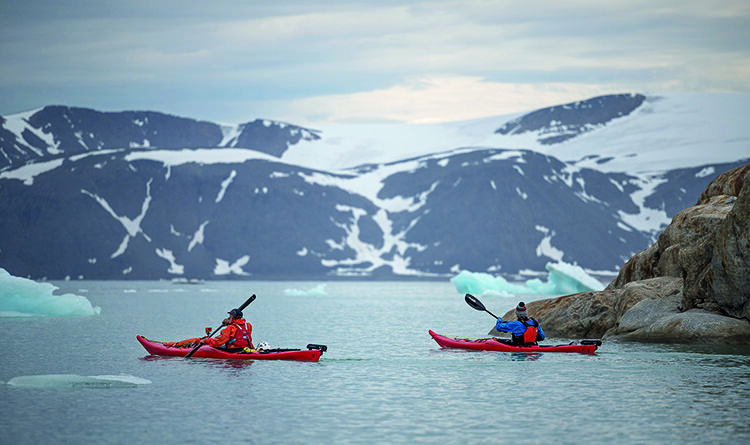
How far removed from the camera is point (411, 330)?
209 feet

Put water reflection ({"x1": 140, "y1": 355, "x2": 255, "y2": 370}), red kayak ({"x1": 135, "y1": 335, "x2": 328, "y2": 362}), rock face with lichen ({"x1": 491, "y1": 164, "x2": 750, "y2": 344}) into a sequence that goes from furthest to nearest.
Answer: rock face with lichen ({"x1": 491, "y1": 164, "x2": 750, "y2": 344}) → red kayak ({"x1": 135, "y1": 335, "x2": 328, "y2": 362}) → water reflection ({"x1": 140, "y1": 355, "x2": 255, "y2": 370})

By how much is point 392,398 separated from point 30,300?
4975 cm

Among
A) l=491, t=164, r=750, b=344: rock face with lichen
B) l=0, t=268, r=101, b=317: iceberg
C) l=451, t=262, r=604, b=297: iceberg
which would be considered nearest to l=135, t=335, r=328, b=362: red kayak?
l=491, t=164, r=750, b=344: rock face with lichen

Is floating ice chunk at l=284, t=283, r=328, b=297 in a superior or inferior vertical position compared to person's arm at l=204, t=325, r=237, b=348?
superior

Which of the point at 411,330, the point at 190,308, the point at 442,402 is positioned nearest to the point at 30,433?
the point at 442,402

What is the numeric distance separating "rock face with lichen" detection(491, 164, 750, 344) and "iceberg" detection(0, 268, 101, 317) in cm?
3601

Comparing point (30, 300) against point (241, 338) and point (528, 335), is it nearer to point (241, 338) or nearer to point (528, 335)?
point (241, 338)

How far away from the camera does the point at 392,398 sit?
28.6m

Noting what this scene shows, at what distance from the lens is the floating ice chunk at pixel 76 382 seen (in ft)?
98.5

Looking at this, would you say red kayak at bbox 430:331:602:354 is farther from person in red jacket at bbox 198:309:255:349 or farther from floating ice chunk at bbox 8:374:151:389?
floating ice chunk at bbox 8:374:151:389

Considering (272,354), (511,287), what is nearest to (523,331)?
(272,354)

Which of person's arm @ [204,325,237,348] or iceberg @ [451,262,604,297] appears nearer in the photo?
person's arm @ [204,325,237,348]

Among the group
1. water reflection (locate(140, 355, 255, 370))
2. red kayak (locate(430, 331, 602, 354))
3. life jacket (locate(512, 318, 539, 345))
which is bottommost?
water reflection (locate(140, 355, 255, 370))

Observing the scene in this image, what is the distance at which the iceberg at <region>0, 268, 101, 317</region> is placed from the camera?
6775cm
